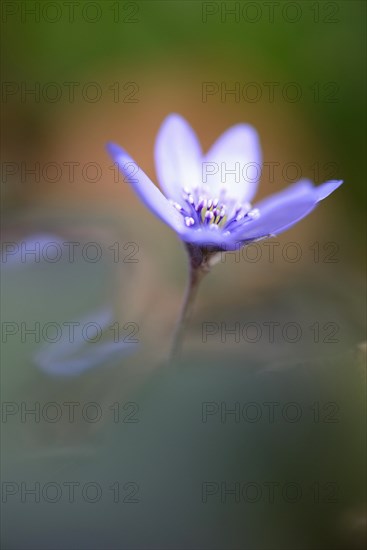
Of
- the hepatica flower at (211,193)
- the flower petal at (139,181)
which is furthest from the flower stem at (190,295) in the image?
the flower petal at (139,181)

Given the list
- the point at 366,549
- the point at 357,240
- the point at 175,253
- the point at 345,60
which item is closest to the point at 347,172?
the point at 357,240

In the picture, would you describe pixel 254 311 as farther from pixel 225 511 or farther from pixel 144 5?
pixel 144 5

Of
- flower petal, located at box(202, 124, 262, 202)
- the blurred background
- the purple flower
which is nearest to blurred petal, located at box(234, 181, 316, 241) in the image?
the purple flower

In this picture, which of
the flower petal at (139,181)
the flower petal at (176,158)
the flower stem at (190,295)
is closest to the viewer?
the flower petal at (139,181)

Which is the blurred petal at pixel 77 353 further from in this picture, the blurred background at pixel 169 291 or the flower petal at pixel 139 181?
the flower petal at pixel 139 181

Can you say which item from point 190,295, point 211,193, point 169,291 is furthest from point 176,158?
point 169,291

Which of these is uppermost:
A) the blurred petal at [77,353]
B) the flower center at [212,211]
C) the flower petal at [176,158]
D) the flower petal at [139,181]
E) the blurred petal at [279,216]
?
the flower petal at [176,158]

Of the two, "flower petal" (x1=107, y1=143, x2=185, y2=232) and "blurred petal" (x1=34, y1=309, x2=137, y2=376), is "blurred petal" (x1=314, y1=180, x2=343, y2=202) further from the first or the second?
"blurred petal" (x1=34, y1=309, x2=137, y2=376)

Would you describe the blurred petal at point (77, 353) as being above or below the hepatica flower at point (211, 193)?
A: below

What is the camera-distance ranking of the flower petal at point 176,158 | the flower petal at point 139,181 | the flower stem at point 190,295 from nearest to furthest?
the flower petal at point 139,181 < the flower stem at point 190,295 < the flower petal at point 176,158
